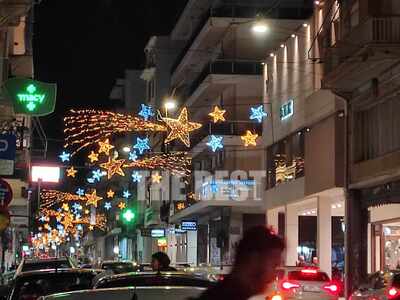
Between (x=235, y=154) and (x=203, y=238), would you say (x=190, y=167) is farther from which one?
(x=235, y=154)

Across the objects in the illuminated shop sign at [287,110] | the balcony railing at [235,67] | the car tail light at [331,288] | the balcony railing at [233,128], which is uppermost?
the balcony railing at [235,67]

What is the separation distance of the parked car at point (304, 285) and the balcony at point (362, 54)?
5.81 metres

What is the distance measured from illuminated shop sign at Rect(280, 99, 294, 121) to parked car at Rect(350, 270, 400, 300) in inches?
573

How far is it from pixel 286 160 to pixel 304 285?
42.9 ft

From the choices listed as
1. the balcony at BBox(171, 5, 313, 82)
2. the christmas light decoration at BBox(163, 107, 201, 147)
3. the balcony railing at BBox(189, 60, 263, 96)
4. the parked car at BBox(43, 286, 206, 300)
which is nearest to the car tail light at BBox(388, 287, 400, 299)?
the parked car at BBox(43, 286, 206, 300)

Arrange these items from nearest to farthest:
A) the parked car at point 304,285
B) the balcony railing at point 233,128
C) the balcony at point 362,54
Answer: the balcony at point 362,54 < the parked car at point 304,285 < the balcony railing at point 233,128

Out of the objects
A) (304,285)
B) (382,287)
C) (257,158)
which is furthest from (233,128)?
(382,287)

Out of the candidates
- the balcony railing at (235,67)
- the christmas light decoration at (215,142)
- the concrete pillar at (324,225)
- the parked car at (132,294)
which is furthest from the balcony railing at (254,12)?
the parked car at (132,294)

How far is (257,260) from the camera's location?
11.0 feet

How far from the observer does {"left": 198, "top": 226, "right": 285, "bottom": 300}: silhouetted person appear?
10.9 ft

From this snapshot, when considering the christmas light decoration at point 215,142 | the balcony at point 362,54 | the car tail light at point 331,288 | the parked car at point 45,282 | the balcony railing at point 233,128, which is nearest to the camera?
the parked car at point 45,282

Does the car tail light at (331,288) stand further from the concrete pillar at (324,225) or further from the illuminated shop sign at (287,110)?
the illuminated shop sign at (287,110)

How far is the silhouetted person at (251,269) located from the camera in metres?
3.33

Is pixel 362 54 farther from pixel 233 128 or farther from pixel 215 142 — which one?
pixel 233 128
